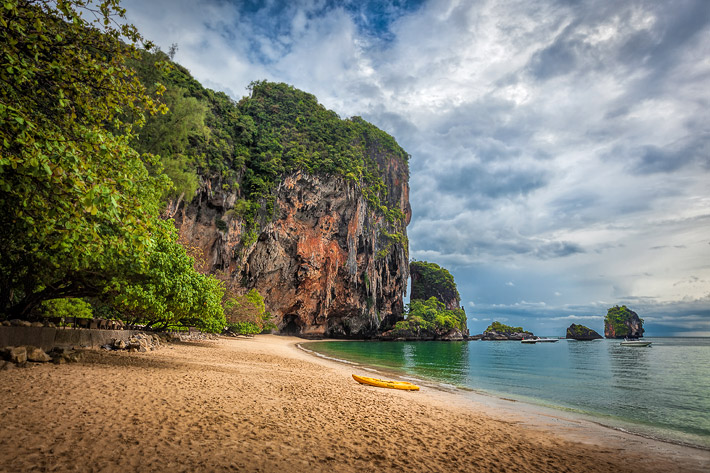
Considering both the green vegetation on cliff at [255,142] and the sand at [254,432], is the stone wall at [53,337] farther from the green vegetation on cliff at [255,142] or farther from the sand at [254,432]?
the green vegetation on cliff at [255,142]

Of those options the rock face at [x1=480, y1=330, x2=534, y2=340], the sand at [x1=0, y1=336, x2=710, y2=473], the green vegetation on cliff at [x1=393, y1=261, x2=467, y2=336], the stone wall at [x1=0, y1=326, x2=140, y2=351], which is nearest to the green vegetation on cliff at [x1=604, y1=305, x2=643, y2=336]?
the rock face at [x1=480, y1=330, x2=534, y2=340]

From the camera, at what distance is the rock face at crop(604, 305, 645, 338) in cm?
11269

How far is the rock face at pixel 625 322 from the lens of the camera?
113 metres

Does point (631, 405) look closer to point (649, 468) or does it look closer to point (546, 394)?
point (546, 394)

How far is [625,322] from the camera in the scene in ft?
372

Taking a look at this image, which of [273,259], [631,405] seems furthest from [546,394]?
[273,259]

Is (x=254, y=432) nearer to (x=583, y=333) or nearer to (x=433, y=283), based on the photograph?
(x=433, y=283)

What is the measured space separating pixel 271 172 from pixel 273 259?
47.0 ft

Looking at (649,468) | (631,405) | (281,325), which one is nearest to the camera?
(649,468)

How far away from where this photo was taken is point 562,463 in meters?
5.48

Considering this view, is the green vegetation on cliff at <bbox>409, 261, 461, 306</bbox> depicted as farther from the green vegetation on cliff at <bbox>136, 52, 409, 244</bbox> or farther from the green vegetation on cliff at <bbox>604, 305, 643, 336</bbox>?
the green vegetation on cliff at <bbox>604, 305, 643, 336</bbox>

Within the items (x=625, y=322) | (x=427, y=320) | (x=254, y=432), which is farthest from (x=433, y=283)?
(x=254, y=432)

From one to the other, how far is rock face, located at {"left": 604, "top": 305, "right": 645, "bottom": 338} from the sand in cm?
13669

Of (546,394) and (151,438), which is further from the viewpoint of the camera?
(546,394)
